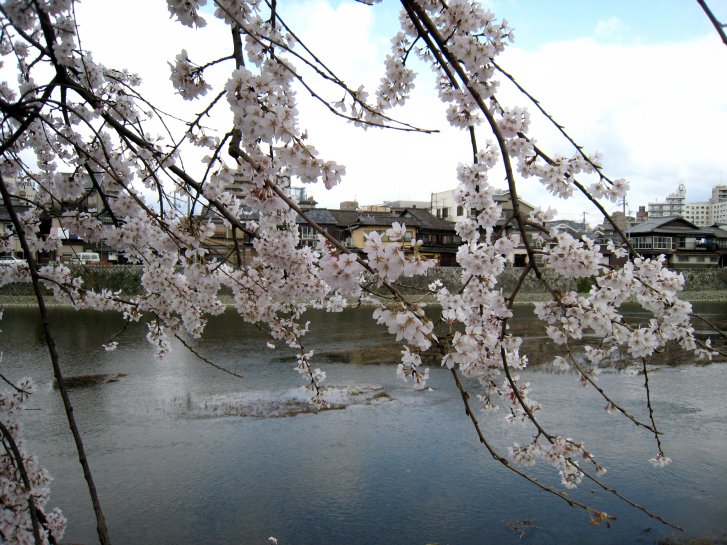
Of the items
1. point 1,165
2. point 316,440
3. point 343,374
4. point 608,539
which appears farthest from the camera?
point 343,374

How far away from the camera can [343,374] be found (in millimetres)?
9797

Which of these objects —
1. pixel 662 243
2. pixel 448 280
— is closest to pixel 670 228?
pixel 662 243

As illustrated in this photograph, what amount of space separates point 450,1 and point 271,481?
473 centimetres

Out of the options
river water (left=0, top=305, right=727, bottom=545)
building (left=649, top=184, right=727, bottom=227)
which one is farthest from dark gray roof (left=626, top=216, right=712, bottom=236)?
building (left=649, top=184, right=727, bottom=227)

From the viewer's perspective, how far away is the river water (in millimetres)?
4609

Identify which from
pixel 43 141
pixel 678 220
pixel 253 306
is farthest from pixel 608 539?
pixel 678 220

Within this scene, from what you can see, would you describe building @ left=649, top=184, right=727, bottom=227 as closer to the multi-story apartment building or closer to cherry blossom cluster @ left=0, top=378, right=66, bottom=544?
the multi-story apartment building

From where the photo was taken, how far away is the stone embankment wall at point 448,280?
77.8ft

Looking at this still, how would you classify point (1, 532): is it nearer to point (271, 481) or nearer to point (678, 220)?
point (271, 481)

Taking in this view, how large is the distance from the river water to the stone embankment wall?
8.29 m

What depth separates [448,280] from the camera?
30125 mm

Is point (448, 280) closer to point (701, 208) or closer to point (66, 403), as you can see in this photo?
point (66, 403)

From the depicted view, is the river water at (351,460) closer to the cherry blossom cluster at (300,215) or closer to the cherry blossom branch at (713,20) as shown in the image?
the cherry blossom cluster at (300,215)

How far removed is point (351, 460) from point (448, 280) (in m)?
24.8
